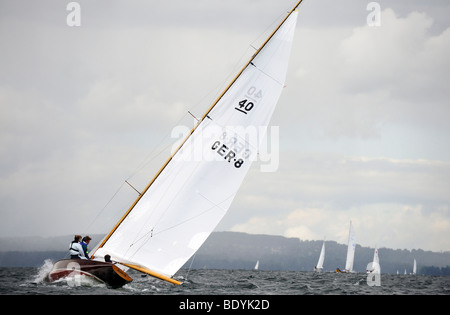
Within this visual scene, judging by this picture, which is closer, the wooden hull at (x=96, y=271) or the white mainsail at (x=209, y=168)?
the white mainsail at (x=209, y=168)

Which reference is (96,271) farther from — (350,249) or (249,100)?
(350,249)

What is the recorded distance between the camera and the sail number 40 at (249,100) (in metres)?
17.5

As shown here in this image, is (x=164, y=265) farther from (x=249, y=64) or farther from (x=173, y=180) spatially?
(x=249, y=64)

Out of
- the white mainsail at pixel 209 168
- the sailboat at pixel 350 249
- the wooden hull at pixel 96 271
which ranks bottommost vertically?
the wooden hull at pixel 96 271

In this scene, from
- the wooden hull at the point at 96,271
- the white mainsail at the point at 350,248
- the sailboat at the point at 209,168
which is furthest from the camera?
the white mainsail at the point at 350,248

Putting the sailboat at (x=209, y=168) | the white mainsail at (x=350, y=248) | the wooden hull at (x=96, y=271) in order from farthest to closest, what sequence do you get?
the white mainsail at (x=350, y=248)
the wooden hull at (x=96, y=271)
the sailboat at (x=209, y=168)

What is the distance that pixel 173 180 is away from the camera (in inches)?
694

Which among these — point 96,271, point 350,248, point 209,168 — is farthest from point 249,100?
point 350,248

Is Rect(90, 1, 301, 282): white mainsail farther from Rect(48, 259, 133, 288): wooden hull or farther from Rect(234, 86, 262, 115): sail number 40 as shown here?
Rect(48, 259, 133, 288): wooden hull

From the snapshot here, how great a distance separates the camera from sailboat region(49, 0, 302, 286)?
1750 cm

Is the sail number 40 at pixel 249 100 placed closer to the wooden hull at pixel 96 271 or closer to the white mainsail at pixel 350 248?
the wooden hull at pixel 96 271

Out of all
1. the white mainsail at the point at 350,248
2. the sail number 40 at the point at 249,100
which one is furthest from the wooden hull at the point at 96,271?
the white mainsail at the point at 350,248
